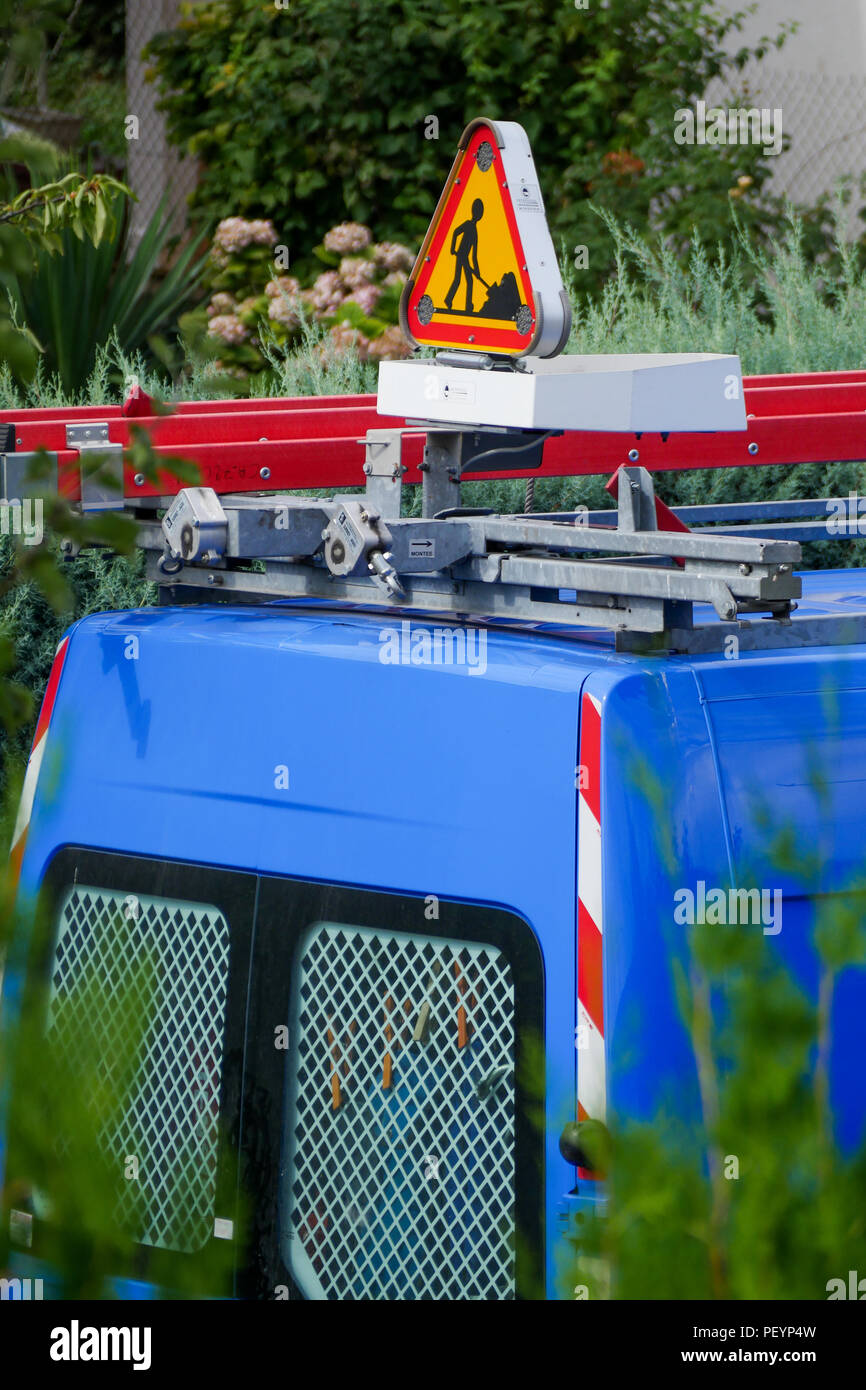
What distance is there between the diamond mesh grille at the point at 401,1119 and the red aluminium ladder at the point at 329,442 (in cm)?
80

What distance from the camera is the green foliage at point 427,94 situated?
1083cm

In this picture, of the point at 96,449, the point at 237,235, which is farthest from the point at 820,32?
the point at 96,449

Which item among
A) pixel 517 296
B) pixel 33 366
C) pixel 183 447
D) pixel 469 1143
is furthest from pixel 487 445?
pixel 33 366

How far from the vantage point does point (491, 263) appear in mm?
2646

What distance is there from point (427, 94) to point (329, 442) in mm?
8901

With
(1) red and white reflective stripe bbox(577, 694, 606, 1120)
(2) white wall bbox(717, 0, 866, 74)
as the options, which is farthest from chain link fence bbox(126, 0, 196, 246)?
(1) red and white reflective stripe bbox(577, 694, 606, 1120)

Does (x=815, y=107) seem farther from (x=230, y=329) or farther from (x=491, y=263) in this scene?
(x=491, y=263)

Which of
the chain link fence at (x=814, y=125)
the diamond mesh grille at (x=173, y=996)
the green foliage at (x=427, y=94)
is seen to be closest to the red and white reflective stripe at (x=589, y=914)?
the diamond mesh grille at (x=173, y=996)

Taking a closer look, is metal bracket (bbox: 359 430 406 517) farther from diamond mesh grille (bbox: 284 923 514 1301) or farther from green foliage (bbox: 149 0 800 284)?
green foliage (bbox: 149 0 800 284)

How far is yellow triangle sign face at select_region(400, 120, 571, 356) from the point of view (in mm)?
2553

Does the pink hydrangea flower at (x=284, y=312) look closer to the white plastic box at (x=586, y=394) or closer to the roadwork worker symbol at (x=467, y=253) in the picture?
the roadwork worker symbol at (x=467, y=253)

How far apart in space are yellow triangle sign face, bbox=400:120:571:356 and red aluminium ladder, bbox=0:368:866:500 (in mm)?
201

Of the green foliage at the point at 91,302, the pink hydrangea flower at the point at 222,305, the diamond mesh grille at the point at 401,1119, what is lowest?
the diamond mesh grille at the point at 401,1119

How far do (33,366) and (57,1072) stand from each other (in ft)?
1.61
